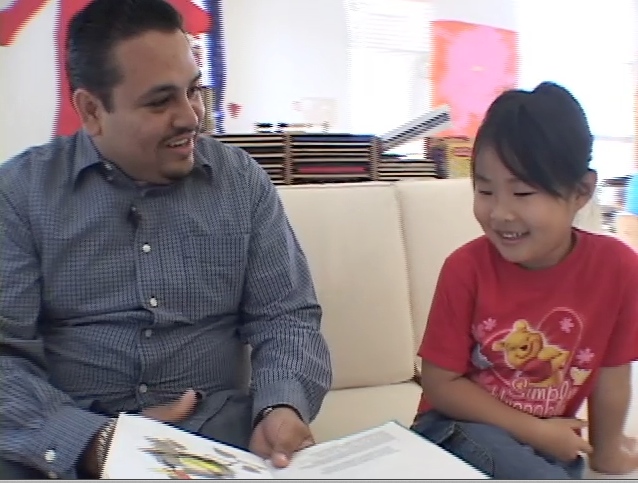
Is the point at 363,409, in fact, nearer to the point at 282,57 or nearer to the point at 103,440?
the point at 103,440

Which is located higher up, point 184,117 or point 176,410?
point 184,117

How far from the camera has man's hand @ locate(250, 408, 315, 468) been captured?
2.55 feet

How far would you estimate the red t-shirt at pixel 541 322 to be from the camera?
877 millimetres

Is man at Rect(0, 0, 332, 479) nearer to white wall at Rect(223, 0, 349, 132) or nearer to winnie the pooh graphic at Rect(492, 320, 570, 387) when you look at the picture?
winnie the pooh graphic at Rect(492, 320, 570, 387)

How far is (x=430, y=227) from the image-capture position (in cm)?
150

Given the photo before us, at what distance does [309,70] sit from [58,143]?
1020 mm

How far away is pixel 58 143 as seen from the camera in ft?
3.48

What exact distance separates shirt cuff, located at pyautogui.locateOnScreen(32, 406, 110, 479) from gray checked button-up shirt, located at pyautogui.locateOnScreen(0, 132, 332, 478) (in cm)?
5

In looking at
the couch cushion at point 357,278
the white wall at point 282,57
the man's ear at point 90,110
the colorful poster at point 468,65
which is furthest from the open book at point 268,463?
the colorful poster at point 468,65

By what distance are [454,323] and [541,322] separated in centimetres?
12

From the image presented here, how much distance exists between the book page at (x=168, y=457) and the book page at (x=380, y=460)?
0.14 ft

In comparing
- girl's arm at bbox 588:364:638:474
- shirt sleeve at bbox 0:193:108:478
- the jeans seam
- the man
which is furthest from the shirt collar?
girl's arm at bbox 588:364:638:474

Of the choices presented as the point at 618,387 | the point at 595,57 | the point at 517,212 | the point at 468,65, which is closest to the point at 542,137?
the point at 517,212

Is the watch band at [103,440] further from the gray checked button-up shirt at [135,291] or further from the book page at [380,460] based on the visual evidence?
the book page at [380,460]
